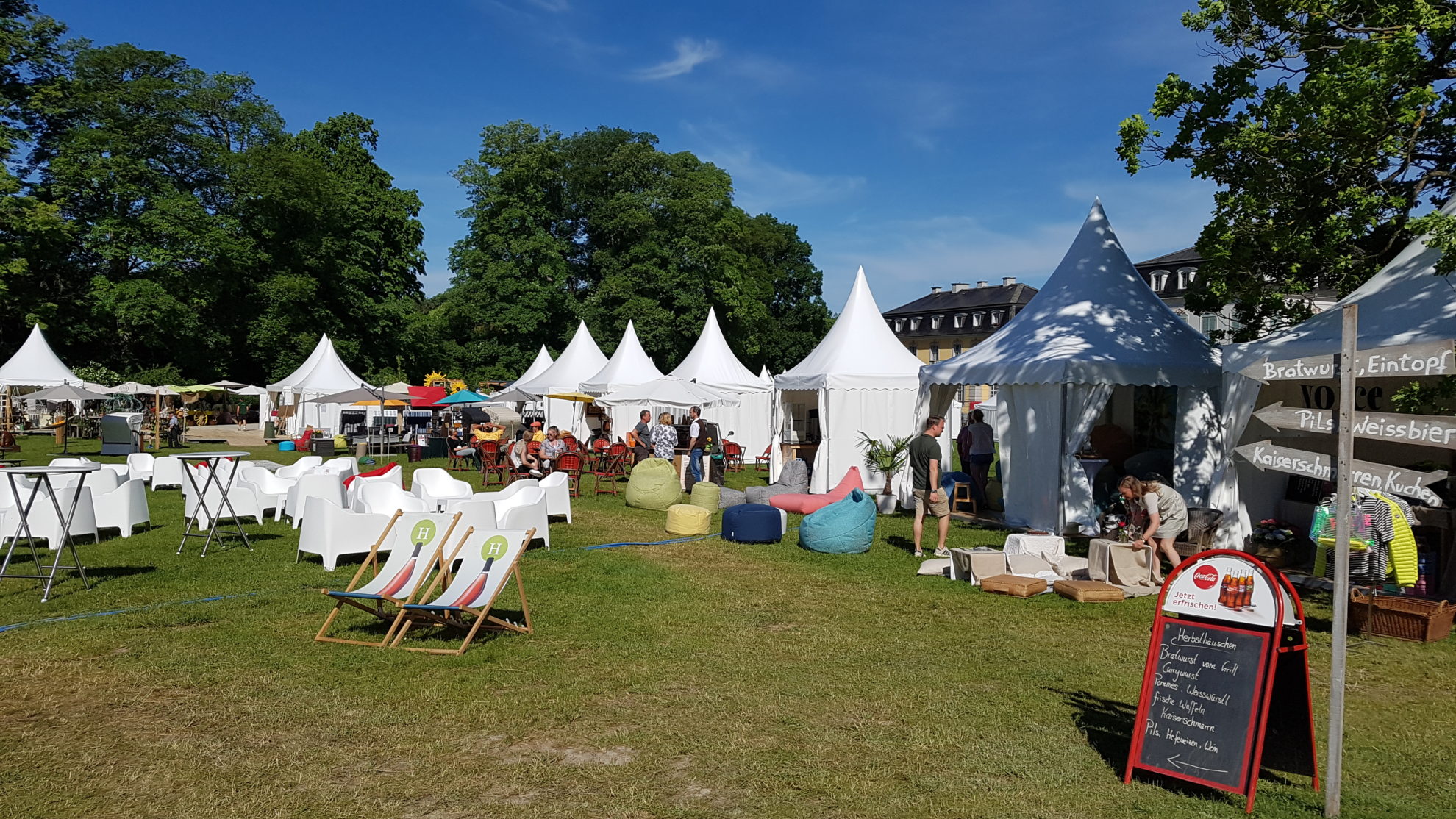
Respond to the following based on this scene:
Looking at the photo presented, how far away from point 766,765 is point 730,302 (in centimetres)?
3863

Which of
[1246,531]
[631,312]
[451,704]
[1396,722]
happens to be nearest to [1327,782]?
[1396,722]

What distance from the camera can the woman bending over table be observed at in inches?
331

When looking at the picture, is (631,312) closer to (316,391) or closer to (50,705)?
(316,391)

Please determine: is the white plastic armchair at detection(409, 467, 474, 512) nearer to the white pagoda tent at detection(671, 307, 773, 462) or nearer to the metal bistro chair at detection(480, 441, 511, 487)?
the metal bistro chair at detection(480, 441, 511, 487)

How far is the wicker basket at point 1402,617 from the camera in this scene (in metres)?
6.69

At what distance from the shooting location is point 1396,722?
16.5ft

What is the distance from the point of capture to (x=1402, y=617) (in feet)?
22.2

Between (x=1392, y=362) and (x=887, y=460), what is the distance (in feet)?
32.7

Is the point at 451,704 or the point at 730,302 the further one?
the point at 730,302

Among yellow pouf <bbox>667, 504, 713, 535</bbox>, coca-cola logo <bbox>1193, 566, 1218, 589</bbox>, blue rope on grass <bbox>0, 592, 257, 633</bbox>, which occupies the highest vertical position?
coca-cola logo <bbox>1193, 566, 1218, 589</bbox>

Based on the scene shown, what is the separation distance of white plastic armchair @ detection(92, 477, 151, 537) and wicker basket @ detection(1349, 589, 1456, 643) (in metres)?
12.2


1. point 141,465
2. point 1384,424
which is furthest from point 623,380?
point 1384,424

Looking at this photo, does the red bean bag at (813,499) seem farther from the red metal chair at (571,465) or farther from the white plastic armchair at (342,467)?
the white plastic armchair at (342,467)

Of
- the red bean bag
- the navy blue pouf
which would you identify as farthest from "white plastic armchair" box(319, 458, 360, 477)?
the red bean bag
